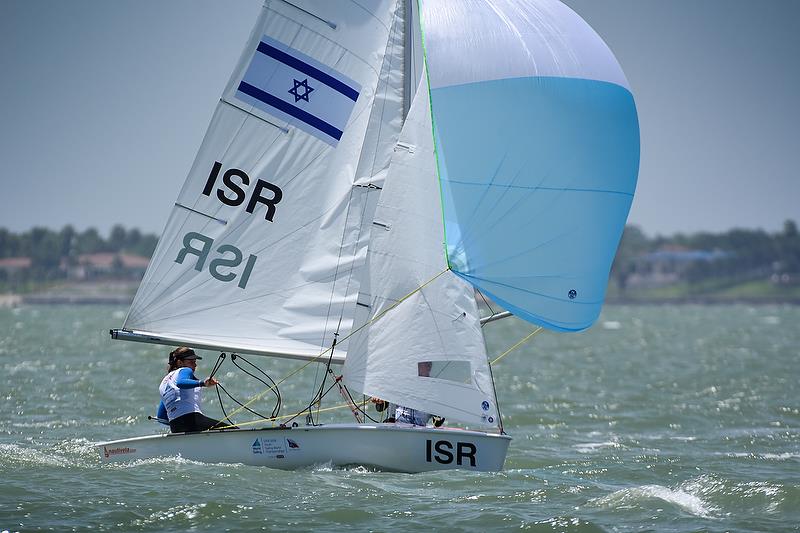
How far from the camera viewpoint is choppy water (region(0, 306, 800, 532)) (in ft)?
29.1

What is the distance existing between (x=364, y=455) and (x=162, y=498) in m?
1.92

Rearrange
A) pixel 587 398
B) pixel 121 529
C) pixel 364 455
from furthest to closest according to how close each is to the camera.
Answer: pixel 587 398, pixel 364 455, pixel 121 529

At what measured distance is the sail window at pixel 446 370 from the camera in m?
10.4

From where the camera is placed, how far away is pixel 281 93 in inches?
432

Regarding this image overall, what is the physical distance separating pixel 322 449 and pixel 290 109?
3.21 meters

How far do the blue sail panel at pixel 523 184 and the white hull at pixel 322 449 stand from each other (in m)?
1.36

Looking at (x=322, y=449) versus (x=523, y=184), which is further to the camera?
(x=523, y=184)

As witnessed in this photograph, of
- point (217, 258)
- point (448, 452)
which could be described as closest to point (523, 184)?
point (448, 452)

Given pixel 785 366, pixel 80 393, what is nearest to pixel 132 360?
pixel 80 393

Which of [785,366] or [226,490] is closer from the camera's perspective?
[226,490]

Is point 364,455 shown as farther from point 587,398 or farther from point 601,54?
point 587,398

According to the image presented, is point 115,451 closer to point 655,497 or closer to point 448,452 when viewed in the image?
point 448,452

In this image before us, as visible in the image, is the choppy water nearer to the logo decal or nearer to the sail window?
the logo decal

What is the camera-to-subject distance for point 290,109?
432 inches
